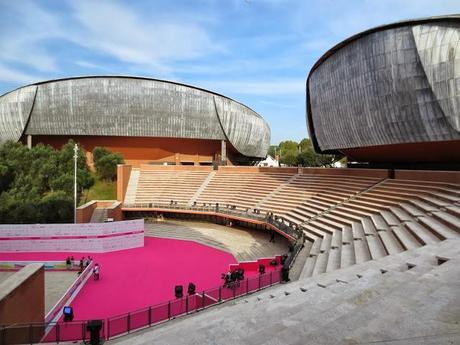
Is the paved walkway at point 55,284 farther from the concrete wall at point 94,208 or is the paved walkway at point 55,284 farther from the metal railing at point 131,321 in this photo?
the concrete wall at point 94,208

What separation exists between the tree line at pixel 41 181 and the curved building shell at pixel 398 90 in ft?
74.0

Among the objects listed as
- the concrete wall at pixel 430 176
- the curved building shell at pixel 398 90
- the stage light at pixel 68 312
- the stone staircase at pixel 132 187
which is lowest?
the stage light at pixel 68 312

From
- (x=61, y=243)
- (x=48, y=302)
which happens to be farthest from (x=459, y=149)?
(x=61, y=243)

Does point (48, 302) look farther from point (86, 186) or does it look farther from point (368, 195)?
point (86, 186)

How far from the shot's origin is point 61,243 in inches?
891

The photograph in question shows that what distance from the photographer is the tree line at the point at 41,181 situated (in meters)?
27.0

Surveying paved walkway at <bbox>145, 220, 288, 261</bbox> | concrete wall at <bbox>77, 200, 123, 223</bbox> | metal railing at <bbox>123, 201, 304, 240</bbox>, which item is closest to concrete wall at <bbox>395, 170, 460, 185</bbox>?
metal railing at <bbox>123, 201, 304, 240</bbox>

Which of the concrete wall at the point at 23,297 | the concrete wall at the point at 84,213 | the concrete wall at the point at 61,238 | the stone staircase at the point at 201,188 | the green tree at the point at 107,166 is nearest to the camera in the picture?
the concrete wall at the point at 23,297

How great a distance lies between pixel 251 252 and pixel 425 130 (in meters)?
12.6

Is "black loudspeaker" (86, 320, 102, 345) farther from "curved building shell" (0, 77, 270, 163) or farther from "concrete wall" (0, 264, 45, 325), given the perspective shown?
"curved building shell" (0, 77, 270, 163)

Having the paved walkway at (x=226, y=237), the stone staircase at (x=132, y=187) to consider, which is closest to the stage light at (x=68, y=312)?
the paved walkway at (x=226, y=237)

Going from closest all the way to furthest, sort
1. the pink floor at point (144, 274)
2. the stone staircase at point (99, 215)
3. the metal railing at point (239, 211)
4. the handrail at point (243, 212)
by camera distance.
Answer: the pink floor at point (144, 274) < the handrail at point (243, 212) < the metal railing at point (239, 211) < the stone staircase at point (99, 215)

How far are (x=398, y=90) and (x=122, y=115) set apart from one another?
34.7m

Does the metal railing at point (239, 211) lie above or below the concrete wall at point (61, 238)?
above
